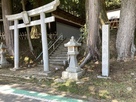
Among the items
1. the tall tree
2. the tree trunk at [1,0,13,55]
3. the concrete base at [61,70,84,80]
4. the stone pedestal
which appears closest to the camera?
the concrete base at [61,70,84,80]

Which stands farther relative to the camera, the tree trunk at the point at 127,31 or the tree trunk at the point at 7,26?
the tree trunk at the point at 7,26

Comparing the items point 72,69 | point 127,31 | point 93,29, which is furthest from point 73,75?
point 127,31

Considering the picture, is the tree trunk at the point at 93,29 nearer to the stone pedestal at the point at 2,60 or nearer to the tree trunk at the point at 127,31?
the tree trunk at the point at 127,31

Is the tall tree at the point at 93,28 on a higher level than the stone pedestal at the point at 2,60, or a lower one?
higher

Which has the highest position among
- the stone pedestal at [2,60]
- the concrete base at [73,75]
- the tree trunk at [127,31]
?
the tree trunk at [127,31]

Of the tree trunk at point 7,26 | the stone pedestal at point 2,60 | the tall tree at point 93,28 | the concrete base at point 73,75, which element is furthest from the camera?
the tree trunk at point 7,26

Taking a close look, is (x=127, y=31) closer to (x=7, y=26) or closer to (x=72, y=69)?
(x=72, y=69)

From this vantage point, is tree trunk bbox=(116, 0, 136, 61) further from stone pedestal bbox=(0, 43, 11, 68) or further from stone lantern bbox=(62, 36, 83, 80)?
stone pedestal bbox=(0, 43, 11, 68)

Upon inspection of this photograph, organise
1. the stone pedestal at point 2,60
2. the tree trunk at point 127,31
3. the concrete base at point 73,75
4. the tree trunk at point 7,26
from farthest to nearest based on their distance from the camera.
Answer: the tree trunk at point 7,26, the stone pedestal at point 2,60, the tree trunk at point 127,31, the concrete base at point 73,75

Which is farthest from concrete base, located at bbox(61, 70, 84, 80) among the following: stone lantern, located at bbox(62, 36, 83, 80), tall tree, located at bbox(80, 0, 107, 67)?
tall tree, located at bbox(80, 0, 107, 67)

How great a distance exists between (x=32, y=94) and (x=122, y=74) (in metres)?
3.25

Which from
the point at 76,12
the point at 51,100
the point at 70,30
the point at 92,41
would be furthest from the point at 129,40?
the point at 76,12

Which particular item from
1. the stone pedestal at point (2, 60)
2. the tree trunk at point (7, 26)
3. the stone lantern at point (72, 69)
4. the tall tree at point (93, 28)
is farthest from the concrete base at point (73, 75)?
the tree trunk at point (7, 26)

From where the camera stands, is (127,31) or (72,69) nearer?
(72,69)
